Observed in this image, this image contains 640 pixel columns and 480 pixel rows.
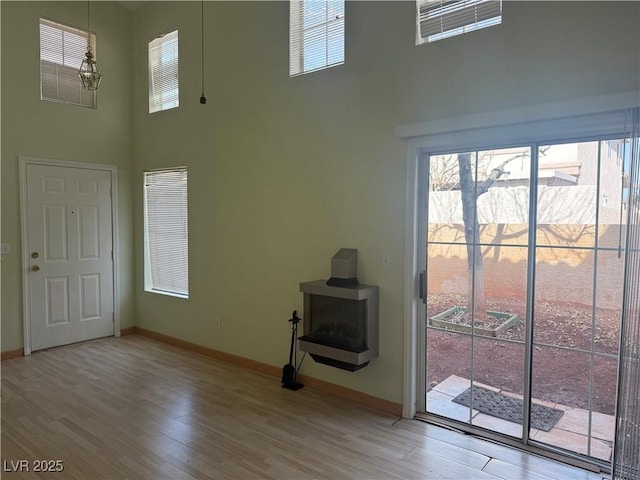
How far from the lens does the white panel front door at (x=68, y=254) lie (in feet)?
15.8

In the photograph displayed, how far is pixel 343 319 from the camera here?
3477 mm

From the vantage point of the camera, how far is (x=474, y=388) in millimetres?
3084

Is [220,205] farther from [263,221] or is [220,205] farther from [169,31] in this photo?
[169,31]

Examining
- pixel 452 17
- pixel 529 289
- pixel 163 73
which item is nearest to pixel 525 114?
pixel 452 17

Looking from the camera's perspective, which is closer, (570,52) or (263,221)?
(570,52)

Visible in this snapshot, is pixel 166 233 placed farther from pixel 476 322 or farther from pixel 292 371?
pixel 476 322

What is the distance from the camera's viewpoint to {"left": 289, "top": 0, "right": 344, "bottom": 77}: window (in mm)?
3635

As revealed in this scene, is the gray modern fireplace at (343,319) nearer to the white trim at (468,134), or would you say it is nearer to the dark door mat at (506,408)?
the white trim at (468,134)

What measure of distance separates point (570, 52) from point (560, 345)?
1.86 m

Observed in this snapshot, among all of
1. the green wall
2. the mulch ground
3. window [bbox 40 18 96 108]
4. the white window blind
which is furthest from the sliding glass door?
window [bbox 40 18 96 108]

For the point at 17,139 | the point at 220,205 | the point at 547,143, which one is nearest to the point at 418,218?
the point at 547,143

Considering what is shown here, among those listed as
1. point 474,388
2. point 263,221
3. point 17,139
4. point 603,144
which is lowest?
point 474,388

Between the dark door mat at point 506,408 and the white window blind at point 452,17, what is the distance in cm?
261

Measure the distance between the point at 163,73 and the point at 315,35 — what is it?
96.2 inches
